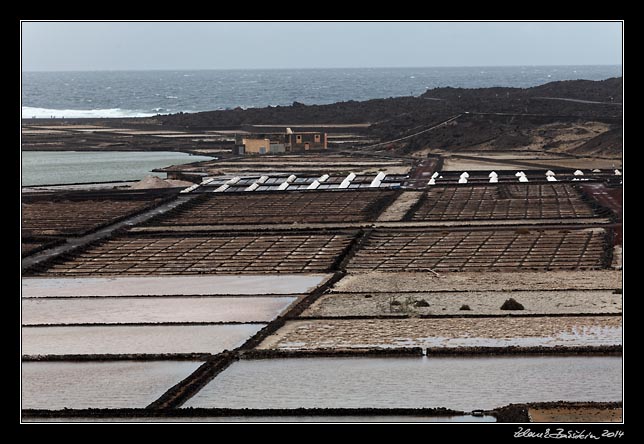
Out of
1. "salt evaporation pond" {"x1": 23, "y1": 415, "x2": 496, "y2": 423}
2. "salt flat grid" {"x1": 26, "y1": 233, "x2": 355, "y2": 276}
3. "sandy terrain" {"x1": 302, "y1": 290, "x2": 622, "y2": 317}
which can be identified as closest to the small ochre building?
"salt flat grid" {"x1": 26, "y1": 233, "x2": 355, "y2": 276}

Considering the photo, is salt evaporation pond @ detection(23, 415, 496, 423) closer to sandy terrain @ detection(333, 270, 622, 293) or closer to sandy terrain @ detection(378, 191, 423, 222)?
sandy terrain @ detection(333, 270, 622, 293)

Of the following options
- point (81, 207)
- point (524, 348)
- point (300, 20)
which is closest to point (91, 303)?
point (524, 348)

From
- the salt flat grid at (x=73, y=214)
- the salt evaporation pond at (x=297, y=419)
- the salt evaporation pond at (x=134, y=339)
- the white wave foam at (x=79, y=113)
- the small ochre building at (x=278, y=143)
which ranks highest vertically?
the white wave foam at (x=79, y=113)

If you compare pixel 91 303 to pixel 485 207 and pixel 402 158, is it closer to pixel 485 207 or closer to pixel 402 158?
pixel 485 207

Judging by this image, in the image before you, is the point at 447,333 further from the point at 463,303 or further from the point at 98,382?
the point at 98,382

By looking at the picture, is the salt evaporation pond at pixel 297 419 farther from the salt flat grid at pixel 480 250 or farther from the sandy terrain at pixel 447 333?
the salt flat grid at pixel 480 250

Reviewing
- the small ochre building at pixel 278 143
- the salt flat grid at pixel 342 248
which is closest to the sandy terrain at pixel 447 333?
the salt flat grid at pixel 342 248

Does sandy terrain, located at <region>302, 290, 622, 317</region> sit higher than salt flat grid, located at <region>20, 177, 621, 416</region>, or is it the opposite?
salt flat grid, located at <region>20, 177, 621, 416</region>
